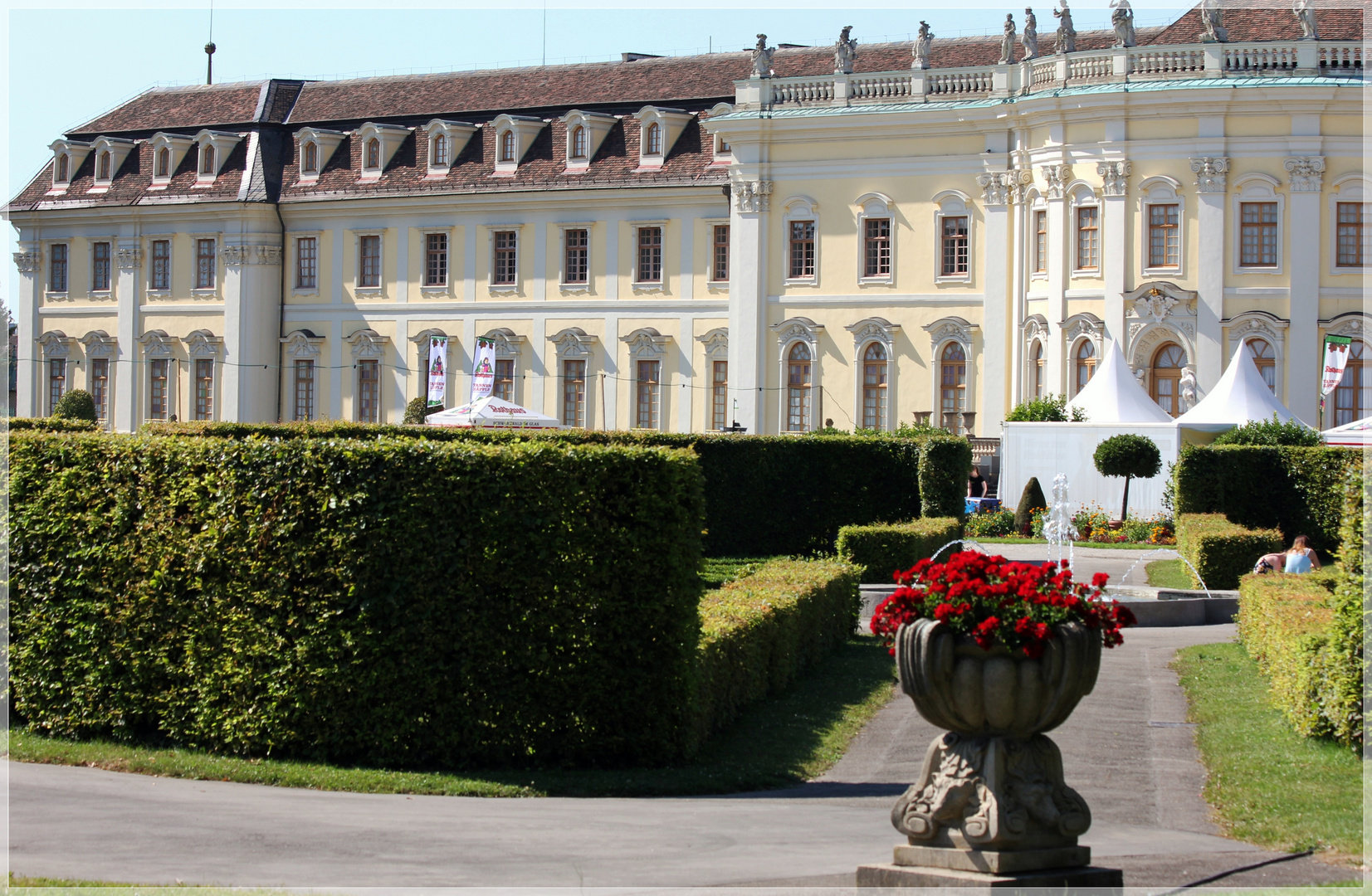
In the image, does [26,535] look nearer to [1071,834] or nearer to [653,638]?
[653,638]

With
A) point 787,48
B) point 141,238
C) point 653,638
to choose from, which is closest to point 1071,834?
point 653,638

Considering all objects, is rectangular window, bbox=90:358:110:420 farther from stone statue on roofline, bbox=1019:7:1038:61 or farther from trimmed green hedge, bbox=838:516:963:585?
trimmed green hedge, bbox=838:516:963:585

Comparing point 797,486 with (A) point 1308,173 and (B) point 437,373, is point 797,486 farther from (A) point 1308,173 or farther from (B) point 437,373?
(B) point 437,373

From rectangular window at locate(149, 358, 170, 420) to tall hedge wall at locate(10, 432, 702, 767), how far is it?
47.7 meters

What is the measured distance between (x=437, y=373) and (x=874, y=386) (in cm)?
1432

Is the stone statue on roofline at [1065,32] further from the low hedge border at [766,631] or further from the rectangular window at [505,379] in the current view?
the low hedge border at [766,631]

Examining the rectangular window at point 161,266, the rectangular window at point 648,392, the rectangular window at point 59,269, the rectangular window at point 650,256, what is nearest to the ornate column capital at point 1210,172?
the rectangular window at point 650,256

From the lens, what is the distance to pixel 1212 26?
42.4 metres

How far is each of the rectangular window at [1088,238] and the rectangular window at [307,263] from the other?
2700 cm

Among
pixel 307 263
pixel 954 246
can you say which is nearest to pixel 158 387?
pixel 307 263

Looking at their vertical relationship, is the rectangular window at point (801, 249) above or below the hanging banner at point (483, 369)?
above

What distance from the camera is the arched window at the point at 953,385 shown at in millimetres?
46000

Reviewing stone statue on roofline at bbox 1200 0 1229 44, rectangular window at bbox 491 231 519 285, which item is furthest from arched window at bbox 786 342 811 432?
stone statue on roofline at bbox 1200 0 1229 44

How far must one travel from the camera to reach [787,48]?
53531 mm
